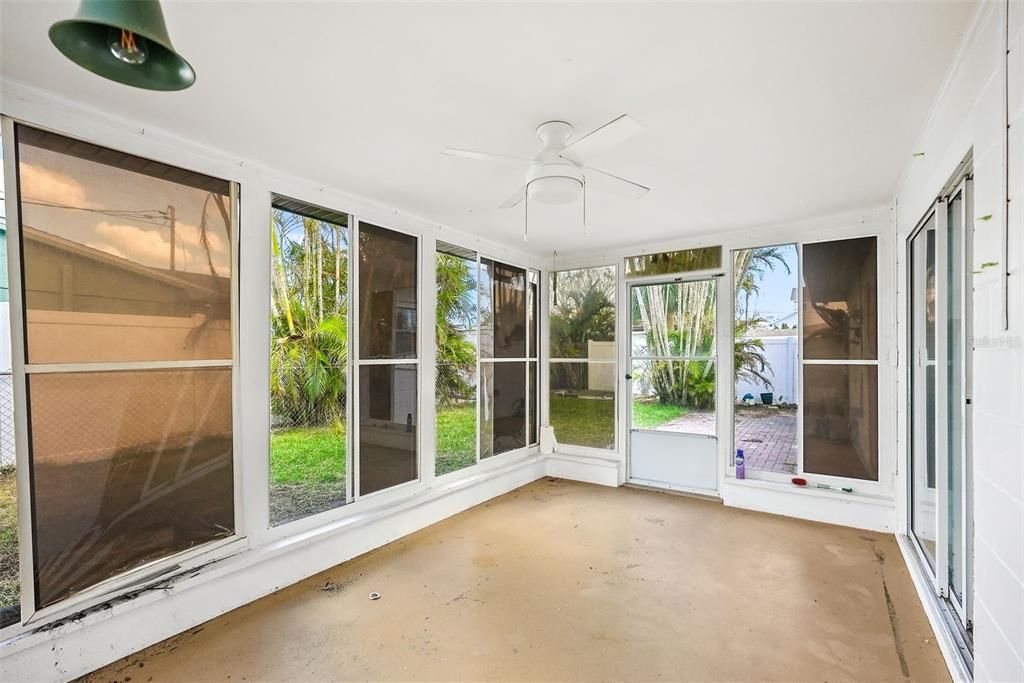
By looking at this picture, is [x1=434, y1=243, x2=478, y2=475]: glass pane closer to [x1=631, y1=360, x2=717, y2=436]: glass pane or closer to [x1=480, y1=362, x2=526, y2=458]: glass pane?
[x1=480, y1=362, x2=526, y2=458]: glass pane

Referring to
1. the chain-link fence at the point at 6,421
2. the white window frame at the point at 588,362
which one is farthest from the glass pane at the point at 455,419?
the chain-link fence at the point at 6,421

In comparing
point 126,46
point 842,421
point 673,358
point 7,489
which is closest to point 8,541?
point 7,489

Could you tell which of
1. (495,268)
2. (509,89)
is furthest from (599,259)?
(509,89)

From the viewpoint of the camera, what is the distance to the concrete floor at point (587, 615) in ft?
6.97

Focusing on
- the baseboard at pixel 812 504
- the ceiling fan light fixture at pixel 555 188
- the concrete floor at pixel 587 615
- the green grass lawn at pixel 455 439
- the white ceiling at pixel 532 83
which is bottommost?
the concrete floor at pixel 587 615

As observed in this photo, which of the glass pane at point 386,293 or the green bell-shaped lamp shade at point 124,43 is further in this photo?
the glass pane at point 386,293

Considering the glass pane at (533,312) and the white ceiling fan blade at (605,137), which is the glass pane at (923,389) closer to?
the white ceiling fan blade at (605,137)

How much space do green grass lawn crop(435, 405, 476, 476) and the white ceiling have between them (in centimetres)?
221

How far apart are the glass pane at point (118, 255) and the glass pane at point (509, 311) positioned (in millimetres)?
2682

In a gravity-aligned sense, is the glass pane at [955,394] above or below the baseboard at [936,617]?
above

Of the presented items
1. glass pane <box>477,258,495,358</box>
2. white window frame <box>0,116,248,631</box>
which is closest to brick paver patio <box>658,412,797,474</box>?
glass pane <box>477,258,495,358</box>

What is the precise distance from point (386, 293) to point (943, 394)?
3534mm

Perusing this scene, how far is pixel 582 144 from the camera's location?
210 cm

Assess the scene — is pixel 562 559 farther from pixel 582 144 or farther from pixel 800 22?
pixel 800 22
